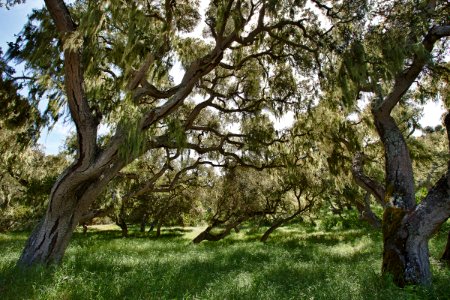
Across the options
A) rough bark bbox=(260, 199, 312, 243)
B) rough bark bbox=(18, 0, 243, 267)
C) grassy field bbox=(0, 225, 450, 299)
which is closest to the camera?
grassy field bbox=(0, 225, 450, 299)

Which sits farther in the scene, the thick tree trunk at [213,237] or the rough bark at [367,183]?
the thick tree trunk at [213,237]

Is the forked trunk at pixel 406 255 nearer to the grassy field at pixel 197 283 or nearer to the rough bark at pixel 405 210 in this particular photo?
the rough bark at pixel 405 210

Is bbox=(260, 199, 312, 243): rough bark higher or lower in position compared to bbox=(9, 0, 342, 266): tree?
lower

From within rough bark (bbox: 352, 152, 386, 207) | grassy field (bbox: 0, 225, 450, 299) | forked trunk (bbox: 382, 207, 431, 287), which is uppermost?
rough bark (bbox: 352, 152, 386, 207)

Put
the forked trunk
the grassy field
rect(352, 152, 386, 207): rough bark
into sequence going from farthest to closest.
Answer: rect(352, 152, 386, 207): rough bark → the forked trunk → the grassy field

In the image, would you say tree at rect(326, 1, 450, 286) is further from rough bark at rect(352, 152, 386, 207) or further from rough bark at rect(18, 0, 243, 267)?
rough bark at rect(18, 0, 243, 267)

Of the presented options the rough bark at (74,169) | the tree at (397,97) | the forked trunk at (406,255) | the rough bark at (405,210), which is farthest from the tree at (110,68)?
the forked trunk at (406,255)

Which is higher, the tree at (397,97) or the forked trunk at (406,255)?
the tree at (397,97)

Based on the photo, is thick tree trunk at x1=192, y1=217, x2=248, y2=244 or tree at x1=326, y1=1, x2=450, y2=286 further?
thick tree trunk at x1=192, y1=217, x2=248, y2=244

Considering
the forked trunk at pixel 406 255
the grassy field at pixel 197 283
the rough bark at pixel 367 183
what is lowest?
the grassy field at pixel 197 283

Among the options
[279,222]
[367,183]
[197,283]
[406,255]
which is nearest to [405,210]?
[406,255]

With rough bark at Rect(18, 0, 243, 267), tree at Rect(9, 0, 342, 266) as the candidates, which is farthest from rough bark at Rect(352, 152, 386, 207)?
rough bark at Rect(18, 0, 243, 267)

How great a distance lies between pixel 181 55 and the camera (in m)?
11.3

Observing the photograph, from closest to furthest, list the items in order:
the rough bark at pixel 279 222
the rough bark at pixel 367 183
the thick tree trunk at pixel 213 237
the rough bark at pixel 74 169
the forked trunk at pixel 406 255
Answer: the forked trunk at pixel 406 255, the rough bark at pixel 74 169, the rough bark at pixel 367 183, the rough bark at pixel 279 222, the thick tree trunk at pixel 213 237
